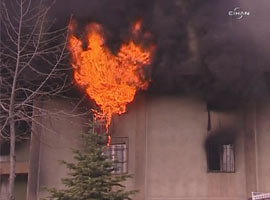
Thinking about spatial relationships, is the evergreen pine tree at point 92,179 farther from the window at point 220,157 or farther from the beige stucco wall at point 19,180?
the beige stucco wall at point 19,180

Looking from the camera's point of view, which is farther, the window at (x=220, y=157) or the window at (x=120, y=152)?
the window at (x=120, y=152)

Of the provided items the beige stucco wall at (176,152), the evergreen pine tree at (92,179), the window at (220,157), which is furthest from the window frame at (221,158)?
the evergreen pine tree at (92,179)

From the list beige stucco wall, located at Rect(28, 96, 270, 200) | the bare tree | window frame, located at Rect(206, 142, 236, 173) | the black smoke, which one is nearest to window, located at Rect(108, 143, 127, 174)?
beige stucco wall, located at Rect(28, 96, 270, 200)

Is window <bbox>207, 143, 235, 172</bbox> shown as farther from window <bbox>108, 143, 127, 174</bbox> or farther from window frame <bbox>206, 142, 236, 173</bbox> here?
window <bbox>108, 143, 127, 174</bbox>

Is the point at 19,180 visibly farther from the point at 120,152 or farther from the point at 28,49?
the point at 28,49

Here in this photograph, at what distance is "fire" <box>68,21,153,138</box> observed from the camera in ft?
63.6

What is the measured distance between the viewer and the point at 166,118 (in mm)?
19781

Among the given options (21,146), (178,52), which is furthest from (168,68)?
(21,146)

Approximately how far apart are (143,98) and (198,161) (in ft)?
10.9

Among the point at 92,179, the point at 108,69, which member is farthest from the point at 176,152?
the point at 92,179

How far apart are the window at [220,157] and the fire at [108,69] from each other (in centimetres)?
363

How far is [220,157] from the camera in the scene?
1948 centimetres

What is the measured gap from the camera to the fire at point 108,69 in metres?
19.4

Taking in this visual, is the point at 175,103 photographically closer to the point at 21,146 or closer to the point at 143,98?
the point at 143,98
